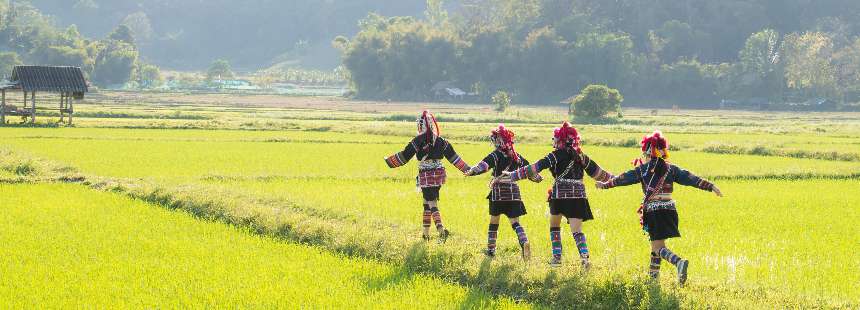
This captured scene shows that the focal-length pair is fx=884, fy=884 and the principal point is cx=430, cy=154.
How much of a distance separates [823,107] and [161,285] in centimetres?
6914

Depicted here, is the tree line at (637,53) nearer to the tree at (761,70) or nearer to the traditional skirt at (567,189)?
the tree at (761,70)

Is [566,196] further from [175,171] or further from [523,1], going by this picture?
[523,1]

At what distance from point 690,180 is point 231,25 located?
525 feet

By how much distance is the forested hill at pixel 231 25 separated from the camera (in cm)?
15012

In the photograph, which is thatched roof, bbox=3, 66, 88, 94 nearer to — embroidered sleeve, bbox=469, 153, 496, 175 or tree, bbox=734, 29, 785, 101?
embroidered sleeve, bbox=469, 153, 496, 175

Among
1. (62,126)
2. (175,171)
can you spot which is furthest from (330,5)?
(175,171)

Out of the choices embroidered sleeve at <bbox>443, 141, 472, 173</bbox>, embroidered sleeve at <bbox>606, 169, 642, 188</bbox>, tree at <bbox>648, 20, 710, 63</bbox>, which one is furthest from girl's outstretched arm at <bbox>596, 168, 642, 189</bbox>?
tree at <bbox>648, 20, 710, 63</bbox>

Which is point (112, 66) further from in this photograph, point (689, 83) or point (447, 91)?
point (689, 83)

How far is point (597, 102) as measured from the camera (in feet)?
147

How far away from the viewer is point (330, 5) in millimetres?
161625

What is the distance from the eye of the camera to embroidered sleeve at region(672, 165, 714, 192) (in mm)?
7523

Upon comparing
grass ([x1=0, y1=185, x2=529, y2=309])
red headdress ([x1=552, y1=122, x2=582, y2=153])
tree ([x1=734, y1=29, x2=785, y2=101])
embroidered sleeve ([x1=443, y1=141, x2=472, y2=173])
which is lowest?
grass ([x1=0, y1=185, x2=529, y2=309])

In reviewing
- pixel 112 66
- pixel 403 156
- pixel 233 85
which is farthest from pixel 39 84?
pixel 233 85

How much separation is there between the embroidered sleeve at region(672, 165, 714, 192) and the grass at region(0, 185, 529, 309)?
1777mm
